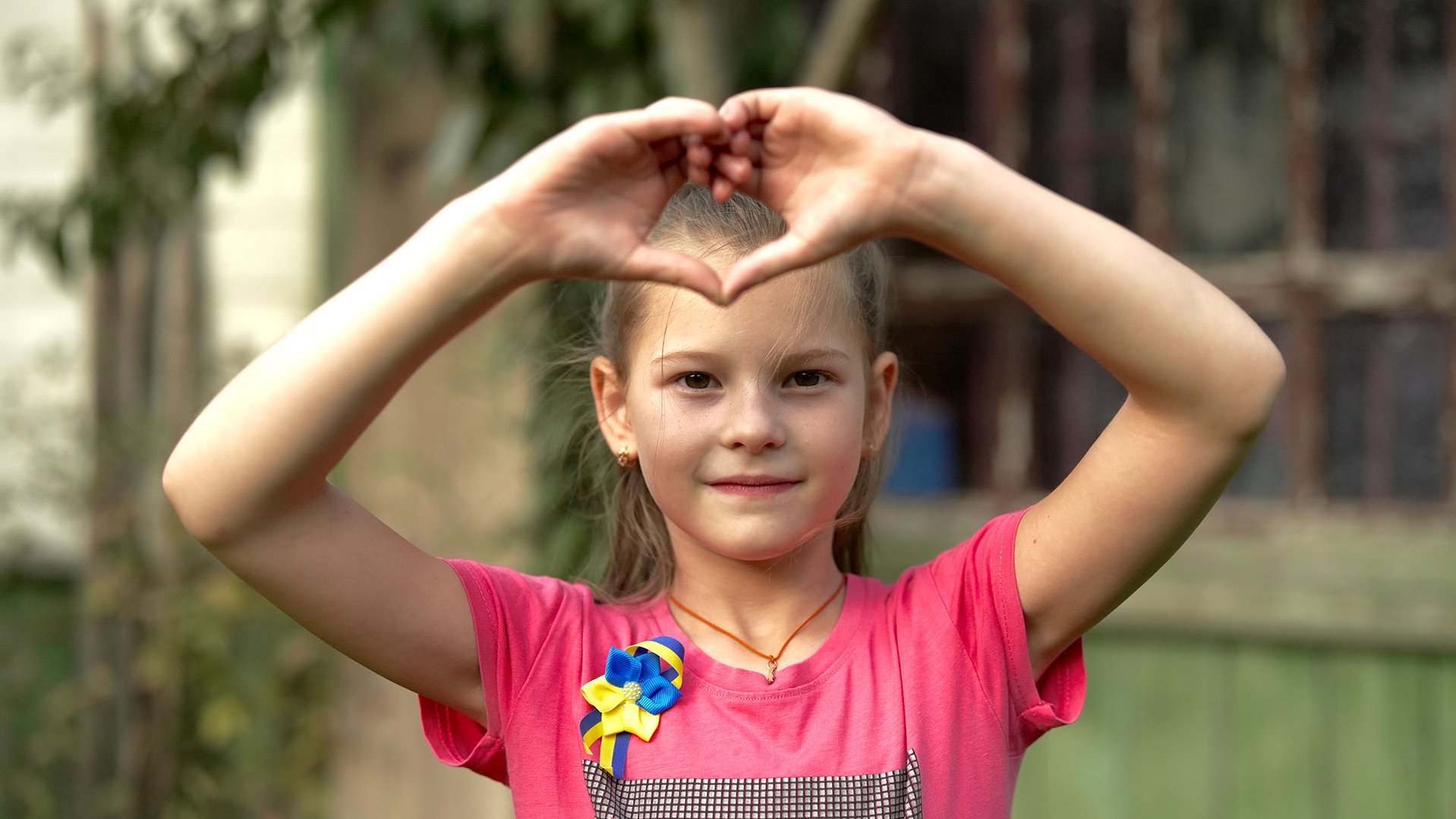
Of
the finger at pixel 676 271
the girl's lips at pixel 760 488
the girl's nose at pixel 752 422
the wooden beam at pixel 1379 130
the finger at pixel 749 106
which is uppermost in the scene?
the wooden beam at pixel 1379 130

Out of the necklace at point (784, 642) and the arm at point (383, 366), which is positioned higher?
the arm at point (383, 366)

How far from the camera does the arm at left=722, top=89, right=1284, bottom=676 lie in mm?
1185

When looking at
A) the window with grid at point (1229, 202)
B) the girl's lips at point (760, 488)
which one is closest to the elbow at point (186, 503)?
the girl's lips at point (760, 488)

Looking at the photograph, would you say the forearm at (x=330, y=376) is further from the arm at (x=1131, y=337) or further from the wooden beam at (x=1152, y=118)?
the wooden beam at (x=1152, y=118)

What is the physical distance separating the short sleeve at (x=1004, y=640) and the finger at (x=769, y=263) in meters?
0.43

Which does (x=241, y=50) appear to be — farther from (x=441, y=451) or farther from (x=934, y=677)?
(x=934, y=677)

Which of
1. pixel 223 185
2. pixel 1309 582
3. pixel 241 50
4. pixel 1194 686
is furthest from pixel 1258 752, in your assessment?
pixel 223 185

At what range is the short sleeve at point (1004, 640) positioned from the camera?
1.44 metres

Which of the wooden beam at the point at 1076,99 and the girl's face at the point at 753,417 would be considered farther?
the wooden beam at the point at 1076,99

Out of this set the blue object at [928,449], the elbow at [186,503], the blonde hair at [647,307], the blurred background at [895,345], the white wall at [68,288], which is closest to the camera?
the elbow at [186,503]

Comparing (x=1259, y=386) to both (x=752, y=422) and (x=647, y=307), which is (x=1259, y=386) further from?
(x=647, y=307)

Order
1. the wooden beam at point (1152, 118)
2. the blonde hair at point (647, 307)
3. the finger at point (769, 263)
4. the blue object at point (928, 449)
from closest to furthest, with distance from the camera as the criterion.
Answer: the finger at point (769, 263), the blonde hair at point (647, 307), the wooden beam at point (1152, 118), the blue object at point (928, 449)

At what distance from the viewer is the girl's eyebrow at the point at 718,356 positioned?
1.40 m

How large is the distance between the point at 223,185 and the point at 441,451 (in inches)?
40.7
